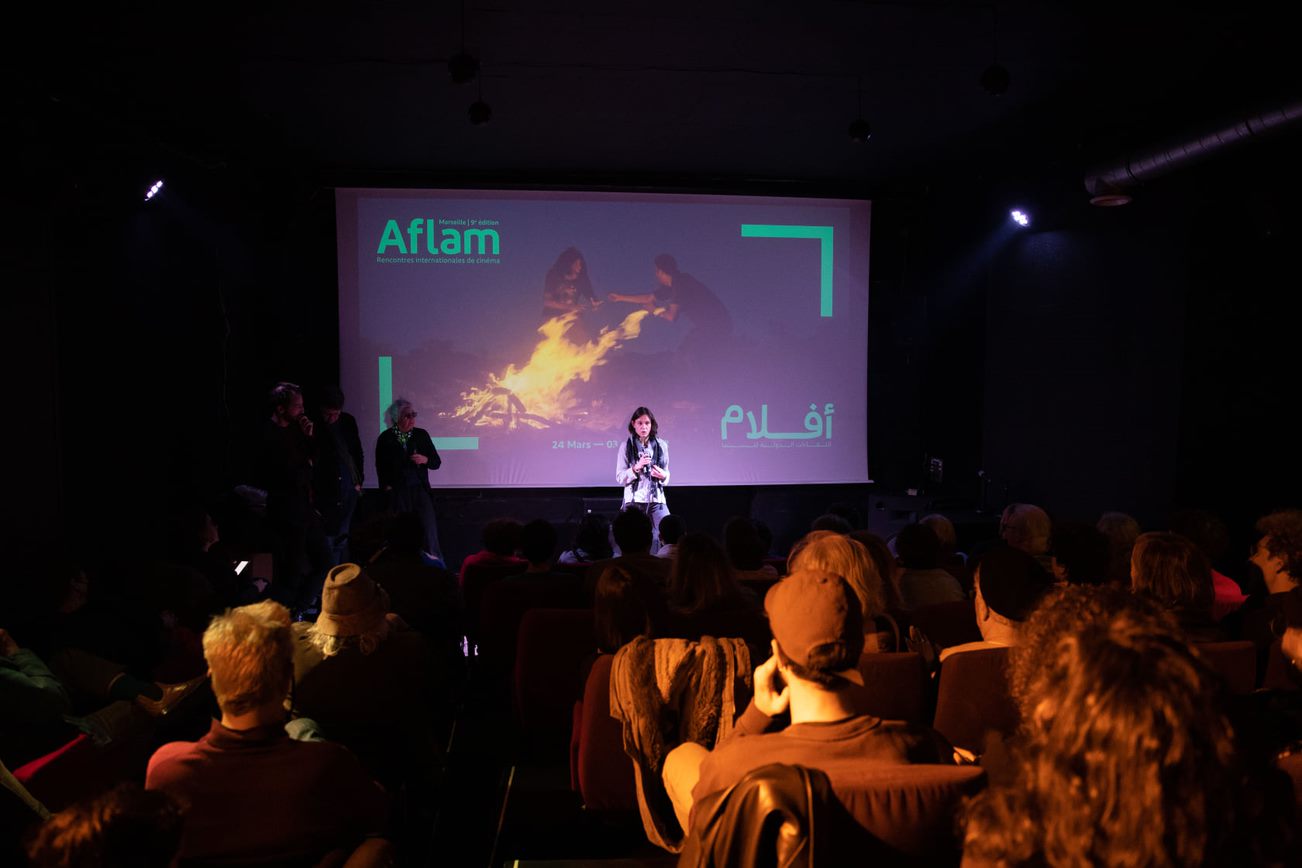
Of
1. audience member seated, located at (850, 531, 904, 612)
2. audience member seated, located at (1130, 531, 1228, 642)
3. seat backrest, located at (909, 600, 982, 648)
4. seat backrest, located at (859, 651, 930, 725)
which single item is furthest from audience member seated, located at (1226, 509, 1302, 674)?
seat backrest, located at (859, 651, 930, 725)

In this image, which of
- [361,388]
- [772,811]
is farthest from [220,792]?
[361,388]

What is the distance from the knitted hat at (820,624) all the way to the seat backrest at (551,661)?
1306 mm

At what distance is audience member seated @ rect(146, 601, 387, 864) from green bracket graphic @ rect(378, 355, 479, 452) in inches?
232

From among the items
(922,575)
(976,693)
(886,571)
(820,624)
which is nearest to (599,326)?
(922,575)

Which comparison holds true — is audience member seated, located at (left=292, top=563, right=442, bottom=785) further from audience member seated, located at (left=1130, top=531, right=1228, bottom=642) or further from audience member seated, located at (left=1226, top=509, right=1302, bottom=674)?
audience member seated, located at (left=1226, top=509, right=1302, bottom=674)

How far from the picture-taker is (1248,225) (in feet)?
18.5

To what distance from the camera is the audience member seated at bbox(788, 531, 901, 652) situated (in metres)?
2.43

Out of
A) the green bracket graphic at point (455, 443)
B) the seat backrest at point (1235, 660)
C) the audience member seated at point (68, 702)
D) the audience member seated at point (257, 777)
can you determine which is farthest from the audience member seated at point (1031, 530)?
the green bracket graphic at point (455, 443)

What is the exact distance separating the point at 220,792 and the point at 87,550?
4430mm

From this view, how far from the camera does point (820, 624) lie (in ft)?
4.29

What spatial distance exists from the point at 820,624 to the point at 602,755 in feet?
3.18

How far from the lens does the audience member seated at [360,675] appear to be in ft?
7.39

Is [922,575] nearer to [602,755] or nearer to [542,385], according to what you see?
[602,755]

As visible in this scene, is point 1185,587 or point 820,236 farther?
point 820,236
